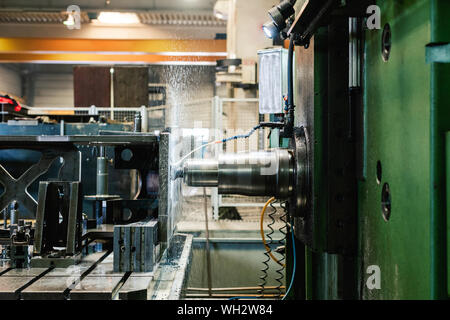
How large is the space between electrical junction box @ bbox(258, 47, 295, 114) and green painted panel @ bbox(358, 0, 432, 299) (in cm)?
48

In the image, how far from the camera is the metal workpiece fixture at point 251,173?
95cm

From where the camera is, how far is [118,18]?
6.05m

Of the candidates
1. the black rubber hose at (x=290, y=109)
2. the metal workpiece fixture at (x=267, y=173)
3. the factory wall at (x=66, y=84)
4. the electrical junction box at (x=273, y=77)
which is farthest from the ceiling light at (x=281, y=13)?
the factory wall at (x=66, y=84)

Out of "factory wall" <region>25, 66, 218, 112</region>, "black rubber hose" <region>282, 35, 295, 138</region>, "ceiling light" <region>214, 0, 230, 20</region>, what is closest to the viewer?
"black rubber hose" <region>282, 35, 295, 138</region>

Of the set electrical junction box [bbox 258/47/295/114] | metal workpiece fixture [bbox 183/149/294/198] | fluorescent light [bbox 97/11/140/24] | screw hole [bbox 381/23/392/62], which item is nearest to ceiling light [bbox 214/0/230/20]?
fluorescent light [bbox 97/11/140/24]

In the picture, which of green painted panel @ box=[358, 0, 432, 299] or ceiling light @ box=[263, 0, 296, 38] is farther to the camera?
ceiling light @ box=[263, 0, 296, 38]

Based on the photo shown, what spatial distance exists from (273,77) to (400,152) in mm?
696

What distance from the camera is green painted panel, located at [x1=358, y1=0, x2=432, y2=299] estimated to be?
0.53 m

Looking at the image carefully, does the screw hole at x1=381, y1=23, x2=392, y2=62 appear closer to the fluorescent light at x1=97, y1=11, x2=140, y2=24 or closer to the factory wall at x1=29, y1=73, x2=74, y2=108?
the fluorescent light at x1=97, y1=11, x2=140, y2=24

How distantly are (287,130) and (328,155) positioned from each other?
0.70 feet

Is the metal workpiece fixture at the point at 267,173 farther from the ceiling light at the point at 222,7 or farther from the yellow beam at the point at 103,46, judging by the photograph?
the yellow beam at the point at 103,46

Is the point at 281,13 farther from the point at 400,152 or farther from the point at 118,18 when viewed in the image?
the point at 118,18
